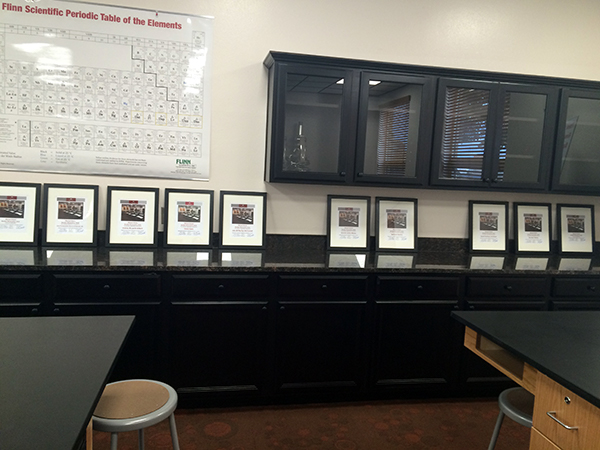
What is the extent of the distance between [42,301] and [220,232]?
3.36 feet

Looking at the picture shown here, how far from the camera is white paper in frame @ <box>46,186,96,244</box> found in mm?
2668

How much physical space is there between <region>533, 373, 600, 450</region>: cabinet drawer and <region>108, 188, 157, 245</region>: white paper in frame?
2.17 metres

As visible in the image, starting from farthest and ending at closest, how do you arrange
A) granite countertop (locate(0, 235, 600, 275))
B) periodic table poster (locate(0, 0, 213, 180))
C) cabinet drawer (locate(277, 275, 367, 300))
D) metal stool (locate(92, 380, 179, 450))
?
1. periodic table poster (locate(0, 0, 213, 180))
2. cabinet drawer (locate(277, 275, 367, 300))
3. granite countertop (locate(0, 235, 600, 275))
4. metal stool (locate(92, 380, 179, 450))

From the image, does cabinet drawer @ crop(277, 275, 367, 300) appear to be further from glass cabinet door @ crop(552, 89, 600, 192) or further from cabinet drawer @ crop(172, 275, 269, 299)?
glass cabinet door @ crop(552, 89, 600, 192)

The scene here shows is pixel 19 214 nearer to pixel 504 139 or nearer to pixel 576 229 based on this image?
pixel 504 139

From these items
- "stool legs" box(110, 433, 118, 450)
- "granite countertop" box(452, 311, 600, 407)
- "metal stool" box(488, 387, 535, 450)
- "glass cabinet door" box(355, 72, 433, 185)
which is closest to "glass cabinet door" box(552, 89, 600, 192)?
"glass cabinet door" box(355, 72, 433, 185)

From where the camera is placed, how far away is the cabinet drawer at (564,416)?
114 cm

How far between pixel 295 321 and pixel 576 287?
172 centimetres

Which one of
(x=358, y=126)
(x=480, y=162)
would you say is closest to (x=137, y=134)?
(x=358, y=126)

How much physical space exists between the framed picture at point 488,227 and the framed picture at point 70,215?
2456 millimetres

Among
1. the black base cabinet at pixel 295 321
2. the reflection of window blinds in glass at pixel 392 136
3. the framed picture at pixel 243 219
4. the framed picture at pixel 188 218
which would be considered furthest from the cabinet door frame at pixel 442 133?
the framed picture at pixel 188 218

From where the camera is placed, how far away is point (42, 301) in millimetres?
2273

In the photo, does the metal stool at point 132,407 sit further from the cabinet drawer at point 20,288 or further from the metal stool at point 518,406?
the metal stool at point 518,406

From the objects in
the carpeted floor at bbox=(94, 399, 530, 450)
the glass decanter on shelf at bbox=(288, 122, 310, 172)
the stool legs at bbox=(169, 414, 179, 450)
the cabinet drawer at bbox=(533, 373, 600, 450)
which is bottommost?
the carpeted floor at bbox=(94, 399, 530, 450)
